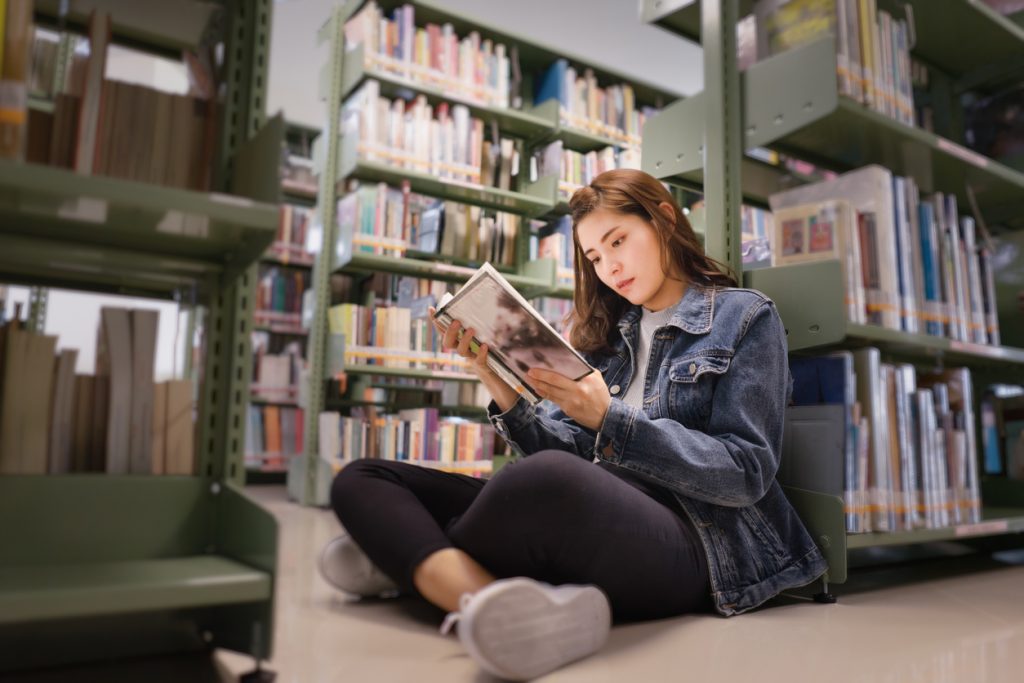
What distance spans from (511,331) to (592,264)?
464mm

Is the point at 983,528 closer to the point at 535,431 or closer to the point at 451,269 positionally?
the point at 535,431

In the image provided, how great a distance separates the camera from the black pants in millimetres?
1134

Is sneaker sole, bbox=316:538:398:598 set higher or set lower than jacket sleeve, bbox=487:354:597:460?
lower

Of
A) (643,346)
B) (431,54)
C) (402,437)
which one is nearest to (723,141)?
(643,346)

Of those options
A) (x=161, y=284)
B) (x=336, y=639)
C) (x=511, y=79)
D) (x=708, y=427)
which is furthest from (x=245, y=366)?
(x=511, y=79)

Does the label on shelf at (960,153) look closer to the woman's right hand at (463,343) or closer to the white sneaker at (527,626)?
the woman's right hand at (463,343)

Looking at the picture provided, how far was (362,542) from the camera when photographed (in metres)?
1.24

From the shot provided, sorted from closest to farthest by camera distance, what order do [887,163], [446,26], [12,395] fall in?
1. [12,395]
2. [887,163]
3. [446,26]

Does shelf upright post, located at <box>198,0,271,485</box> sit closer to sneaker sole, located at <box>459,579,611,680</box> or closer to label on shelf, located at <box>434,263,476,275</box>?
sneaker sole, located at <box>459,579,611,680</box>

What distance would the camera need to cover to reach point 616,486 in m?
1.19

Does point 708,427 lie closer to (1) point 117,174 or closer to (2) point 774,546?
(2) point 774,546

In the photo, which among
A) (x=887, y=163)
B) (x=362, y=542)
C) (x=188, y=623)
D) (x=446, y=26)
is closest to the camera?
(x=188, y=623)

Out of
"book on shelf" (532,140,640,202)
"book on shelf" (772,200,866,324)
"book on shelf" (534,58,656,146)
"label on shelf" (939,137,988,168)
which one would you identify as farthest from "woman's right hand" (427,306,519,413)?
"book on shelf" (534,58,656,146)

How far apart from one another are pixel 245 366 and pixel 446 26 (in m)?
2.90
